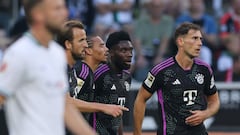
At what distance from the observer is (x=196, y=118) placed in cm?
901

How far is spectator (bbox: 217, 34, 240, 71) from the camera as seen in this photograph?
15219 millimetres

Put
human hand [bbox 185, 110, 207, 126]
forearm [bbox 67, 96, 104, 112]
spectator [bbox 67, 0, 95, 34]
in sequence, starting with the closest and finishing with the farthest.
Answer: forearm [bbox 67, 96, 104, 112]
human hand [bbox 185, 110, 207, 126]
spectator [bbox 67, 0, 95, 34]

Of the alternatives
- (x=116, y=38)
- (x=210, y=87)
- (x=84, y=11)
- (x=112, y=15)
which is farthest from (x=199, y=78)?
(x=84, y=11)

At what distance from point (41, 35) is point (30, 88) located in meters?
0.38

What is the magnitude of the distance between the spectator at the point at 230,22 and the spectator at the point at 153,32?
1007 mm

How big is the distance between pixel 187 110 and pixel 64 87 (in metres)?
3.56

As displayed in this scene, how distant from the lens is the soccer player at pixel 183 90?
30.0 ft

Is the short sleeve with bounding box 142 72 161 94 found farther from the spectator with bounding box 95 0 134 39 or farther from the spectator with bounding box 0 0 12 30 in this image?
the spectator with bounding box 0 0 12 30

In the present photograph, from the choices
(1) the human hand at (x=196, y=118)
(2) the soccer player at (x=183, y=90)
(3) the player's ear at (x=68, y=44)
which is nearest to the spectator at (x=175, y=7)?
(2) the soccer player at (x=183, y=90)

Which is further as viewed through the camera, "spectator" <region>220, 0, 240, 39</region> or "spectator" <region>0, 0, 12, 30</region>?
"spectator" <region>0, 0, 12, 30</region>

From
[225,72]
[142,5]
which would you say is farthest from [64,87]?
[142,5]

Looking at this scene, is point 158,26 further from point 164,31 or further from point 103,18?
point 103,18

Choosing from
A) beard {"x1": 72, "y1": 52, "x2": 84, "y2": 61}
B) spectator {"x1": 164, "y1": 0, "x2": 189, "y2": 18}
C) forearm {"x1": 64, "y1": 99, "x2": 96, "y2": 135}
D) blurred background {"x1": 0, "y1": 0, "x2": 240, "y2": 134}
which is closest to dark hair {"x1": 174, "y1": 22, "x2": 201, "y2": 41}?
beard {"x1": 72, "y1": 52, "x2": 84, "y2": 61}

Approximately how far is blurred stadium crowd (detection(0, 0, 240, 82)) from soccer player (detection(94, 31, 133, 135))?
534 cm
